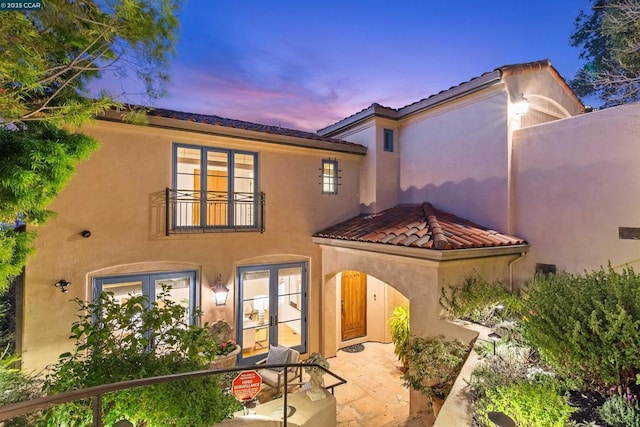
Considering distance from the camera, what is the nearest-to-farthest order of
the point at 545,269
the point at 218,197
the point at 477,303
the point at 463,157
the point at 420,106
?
the point at 477,303, the point at 545,269, the point at 463,157, the point at 218,197, the point at 420,106

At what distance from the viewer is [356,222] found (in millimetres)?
9969

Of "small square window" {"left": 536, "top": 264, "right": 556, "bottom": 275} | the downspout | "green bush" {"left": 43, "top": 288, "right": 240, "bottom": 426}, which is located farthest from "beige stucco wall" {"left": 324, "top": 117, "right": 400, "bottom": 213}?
"green bush" {"left": 43, "top": 288, "right": 240, "bottom": 426}

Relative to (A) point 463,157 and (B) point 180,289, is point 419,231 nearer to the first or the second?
(A) point 463,157

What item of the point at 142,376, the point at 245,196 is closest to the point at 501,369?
the point at 142,376

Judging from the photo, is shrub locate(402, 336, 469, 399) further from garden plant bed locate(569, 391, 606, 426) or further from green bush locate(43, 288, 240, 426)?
green bush locate(43, 288, 240, 426)

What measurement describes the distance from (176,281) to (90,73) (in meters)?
5.32

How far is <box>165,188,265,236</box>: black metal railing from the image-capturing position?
8016mm

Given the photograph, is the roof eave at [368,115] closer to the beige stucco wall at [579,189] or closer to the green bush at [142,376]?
the beige stucco wall at [579,189]

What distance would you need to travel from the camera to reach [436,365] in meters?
5.59

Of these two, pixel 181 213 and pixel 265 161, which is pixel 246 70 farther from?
pixel 181 213

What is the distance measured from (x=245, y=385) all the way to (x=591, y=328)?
15.9 ft

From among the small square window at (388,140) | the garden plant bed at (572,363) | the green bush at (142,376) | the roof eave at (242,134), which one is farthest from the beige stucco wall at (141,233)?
the garden plant bed at (572,363)

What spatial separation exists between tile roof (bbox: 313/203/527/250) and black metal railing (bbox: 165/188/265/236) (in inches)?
92.3

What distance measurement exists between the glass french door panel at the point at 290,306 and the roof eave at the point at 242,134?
417 centimetres
